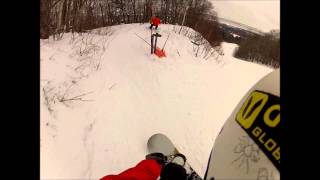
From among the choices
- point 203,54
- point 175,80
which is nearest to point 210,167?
point 175,80

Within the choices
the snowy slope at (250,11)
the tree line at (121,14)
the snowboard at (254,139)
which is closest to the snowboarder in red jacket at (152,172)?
the snowboard at (254,139)

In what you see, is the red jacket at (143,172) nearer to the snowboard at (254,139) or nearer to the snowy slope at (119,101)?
the snowboard at (254,139)

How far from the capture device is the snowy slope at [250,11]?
19.2 feet

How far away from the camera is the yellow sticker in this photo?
3.77ft

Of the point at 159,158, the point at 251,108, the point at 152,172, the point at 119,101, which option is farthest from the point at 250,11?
the point at 251,108

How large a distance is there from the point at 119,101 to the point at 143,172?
167cm

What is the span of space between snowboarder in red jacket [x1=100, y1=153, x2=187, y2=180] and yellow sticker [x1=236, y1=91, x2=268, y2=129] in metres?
0.56

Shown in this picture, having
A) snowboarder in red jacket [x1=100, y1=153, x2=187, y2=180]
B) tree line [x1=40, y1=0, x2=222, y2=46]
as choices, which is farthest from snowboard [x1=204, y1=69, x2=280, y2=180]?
tree line [x1=40, y1=0, x2=222, y2=46]

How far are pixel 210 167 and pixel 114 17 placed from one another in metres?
4.48

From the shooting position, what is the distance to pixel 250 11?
6.31m

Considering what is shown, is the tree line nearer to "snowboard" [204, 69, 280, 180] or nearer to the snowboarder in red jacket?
the snowboarder in red jacket

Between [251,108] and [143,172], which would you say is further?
[143,172]

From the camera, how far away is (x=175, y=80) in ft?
14.4

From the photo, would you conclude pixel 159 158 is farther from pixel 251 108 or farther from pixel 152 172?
pixel 251 108
